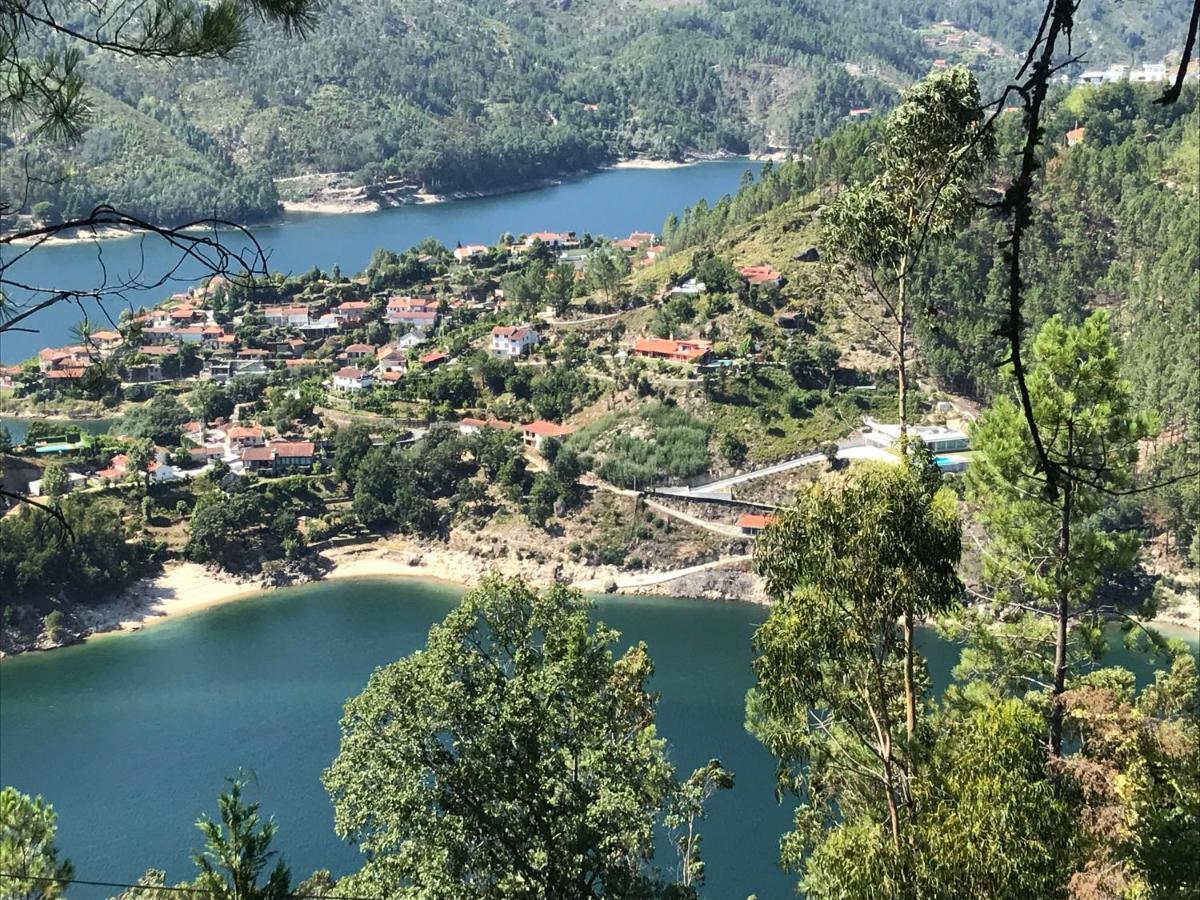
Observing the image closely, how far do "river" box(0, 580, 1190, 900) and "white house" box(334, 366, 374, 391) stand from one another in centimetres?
831

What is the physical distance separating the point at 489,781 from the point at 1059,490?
3.58 m

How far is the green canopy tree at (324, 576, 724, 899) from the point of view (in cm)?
598

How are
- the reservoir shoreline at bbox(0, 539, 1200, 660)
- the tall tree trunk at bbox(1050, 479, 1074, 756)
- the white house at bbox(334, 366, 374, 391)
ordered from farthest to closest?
the white house at bbox(334, 366, 374, 391)
the reservoir shoreline at bbox(0, 539, 1200, 660)
the tall tree trunk at bbox(1050, 479, 1074, 756)

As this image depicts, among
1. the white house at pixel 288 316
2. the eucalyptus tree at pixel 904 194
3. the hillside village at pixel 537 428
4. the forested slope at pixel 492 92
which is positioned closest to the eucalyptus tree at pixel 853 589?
the eucalyptus tree at pixel 904 194

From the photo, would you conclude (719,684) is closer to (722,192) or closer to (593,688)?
(593,688)

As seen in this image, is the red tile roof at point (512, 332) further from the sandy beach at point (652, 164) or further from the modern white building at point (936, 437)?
the sandy beach at point (652, 164)

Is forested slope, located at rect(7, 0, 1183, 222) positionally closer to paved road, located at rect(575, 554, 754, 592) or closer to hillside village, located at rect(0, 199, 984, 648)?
hillside village, located at rect(0, 199, 984, 648)

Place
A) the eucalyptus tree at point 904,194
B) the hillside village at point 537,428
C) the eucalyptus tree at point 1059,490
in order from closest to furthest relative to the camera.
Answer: the eucalyptus tree at point 904,194, the eucalyptus tree at point 1059,490, the hillside village at point 537,428

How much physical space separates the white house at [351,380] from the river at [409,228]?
1359 cm

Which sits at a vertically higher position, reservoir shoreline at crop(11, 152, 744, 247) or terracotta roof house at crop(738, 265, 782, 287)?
terracotta roof house at crop(738, 265, 782, 287)

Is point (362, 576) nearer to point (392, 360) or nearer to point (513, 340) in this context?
point (513, 340)

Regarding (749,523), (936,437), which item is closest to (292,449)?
(749,523)

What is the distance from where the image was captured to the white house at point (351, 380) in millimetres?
31156

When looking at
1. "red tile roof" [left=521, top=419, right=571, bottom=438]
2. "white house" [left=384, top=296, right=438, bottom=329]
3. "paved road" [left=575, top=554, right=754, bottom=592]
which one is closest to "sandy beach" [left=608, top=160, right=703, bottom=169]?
"white house" [left=384, top=296, right=438, bottom=329]
